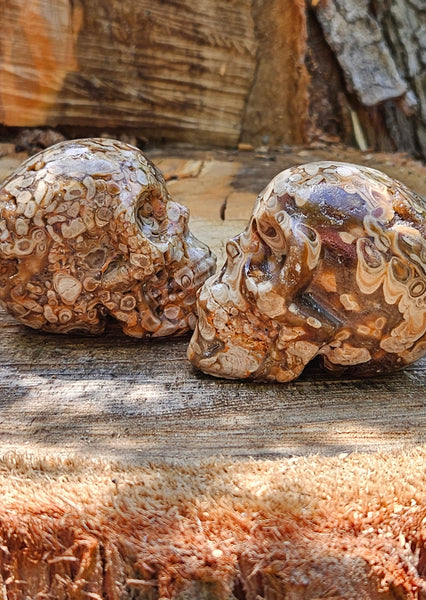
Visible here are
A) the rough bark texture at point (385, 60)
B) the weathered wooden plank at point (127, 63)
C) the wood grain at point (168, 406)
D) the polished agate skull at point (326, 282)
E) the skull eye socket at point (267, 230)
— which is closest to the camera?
the wood grain at point (168, 406)

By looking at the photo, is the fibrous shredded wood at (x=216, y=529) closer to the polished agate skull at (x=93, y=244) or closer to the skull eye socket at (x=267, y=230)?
the skull eye socket at (x=267, y=230)

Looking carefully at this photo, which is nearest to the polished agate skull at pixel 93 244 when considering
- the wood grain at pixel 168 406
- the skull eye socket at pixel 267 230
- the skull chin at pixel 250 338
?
the wood grain at pixel 168 406

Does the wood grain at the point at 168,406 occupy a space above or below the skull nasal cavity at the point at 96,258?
below

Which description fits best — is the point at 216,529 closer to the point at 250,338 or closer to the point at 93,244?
the point at 250,338

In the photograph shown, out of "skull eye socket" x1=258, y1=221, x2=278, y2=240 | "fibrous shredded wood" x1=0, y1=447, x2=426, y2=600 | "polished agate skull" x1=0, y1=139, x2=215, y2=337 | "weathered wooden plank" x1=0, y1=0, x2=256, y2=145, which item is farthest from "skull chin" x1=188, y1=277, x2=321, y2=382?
"weathered wooden plank" x1=0, y1=0, x2=256, y2=145

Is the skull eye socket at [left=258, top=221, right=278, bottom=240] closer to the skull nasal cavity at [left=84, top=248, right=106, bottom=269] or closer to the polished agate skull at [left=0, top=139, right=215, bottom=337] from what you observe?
the polished agate skull at [left=0, top=139, right=215, bottom=337]

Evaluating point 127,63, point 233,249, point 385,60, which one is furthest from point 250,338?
point 385,60
